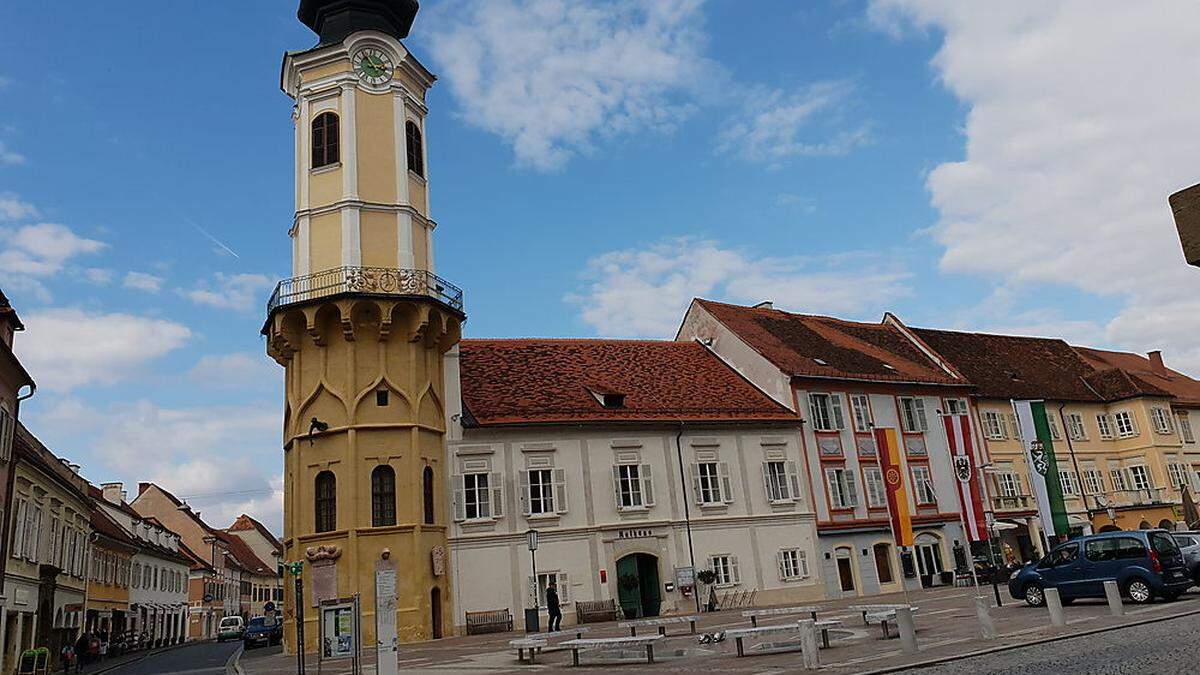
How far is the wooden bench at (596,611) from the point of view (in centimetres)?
3312

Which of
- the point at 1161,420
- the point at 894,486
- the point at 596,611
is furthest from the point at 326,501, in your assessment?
the point at 1161,420

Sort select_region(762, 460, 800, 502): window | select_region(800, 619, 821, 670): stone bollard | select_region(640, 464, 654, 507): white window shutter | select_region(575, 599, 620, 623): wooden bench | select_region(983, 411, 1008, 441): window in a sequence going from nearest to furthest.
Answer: select_region(800, 619, 821, 670): stone bollard, select_region(575, 599, 620, 623): wooden bench, select_region(640, 464, 654, 507): white window shutter, select_region(762, 460, 800, 502): window, select_region(983, 411, 1008, 441): window

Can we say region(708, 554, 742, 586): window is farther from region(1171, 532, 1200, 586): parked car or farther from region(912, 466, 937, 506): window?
region(1171, 532, 1200, 586): parked car

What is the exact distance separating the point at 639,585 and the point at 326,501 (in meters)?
12.4

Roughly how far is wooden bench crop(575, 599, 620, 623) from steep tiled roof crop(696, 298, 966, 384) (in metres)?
13.2

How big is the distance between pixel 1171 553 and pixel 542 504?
20.6 m

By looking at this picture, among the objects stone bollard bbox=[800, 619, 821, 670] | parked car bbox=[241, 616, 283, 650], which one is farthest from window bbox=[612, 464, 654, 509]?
stone bollard bbox=[800, 619, 821, 670]

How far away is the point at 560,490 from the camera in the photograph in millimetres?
34625

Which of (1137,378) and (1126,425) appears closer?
(1126,425)

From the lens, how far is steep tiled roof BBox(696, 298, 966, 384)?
4197cm

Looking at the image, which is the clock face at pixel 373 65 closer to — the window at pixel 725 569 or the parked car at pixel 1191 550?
the window at pixel 725 569

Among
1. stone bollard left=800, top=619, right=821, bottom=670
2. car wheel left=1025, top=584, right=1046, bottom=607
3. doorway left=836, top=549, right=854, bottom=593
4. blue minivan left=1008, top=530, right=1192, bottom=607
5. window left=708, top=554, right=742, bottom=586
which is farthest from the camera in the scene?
doorway left=836, top=549, right=854, bottom=593

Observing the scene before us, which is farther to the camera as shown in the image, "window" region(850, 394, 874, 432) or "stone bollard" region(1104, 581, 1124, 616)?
"window" region(850, 394, 874, 432)

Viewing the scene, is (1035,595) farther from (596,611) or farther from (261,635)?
(261,635)
